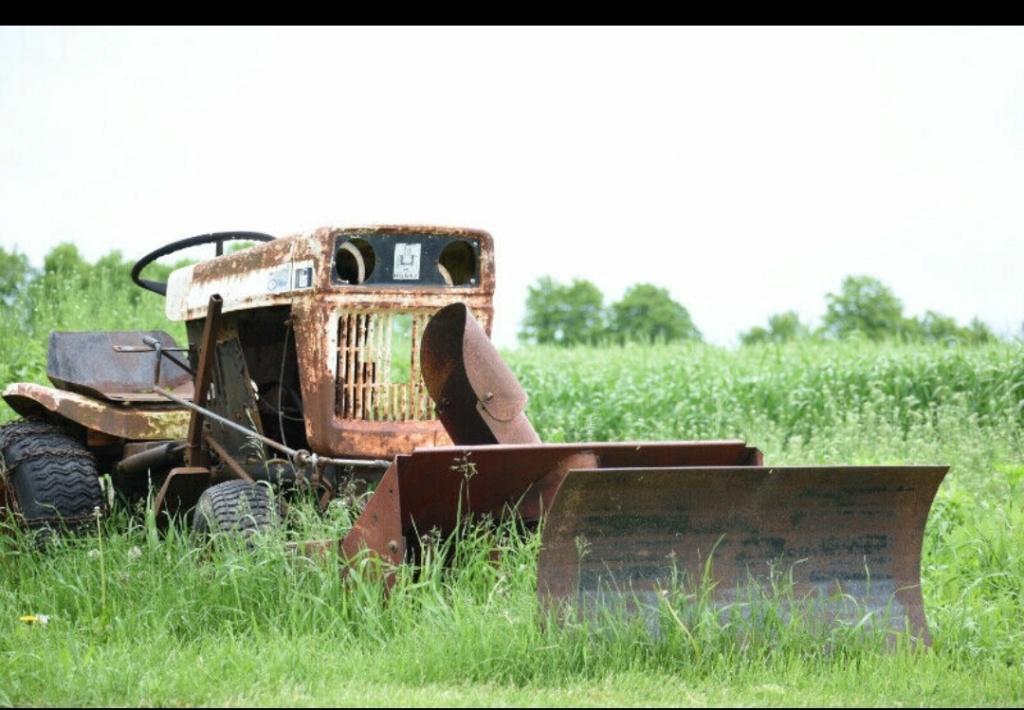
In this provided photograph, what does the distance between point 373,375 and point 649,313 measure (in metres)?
37.7

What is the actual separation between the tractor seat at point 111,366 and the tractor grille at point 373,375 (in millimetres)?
1709

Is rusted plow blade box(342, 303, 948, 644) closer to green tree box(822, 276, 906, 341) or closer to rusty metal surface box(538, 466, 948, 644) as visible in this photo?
rusty metal surface box(538, 466, 948, 644)

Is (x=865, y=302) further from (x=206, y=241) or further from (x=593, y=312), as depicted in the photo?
(x=206, y=241)

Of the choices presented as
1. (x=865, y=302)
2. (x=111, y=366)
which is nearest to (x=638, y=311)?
(x=865, y=302)

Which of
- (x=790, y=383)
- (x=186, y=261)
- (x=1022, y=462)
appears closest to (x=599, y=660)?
(x=1022, y=462)

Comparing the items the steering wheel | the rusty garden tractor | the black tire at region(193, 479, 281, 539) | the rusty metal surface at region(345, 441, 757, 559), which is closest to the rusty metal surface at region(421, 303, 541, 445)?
the rusty garden tractor

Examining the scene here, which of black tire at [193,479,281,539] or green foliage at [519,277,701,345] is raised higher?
green foliage at [519,277,701,345]

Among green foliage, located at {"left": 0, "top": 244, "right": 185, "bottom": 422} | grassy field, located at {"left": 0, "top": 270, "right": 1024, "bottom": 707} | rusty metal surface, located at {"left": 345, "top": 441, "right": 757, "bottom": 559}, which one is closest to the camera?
grassy field, located at {"left": 0, "top": 270, "right": 1024, "bottom": 707}

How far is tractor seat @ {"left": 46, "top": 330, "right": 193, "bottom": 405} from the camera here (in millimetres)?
6566

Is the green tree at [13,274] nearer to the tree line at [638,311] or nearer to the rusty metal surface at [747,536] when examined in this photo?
the rusty metal surface at [747,536]

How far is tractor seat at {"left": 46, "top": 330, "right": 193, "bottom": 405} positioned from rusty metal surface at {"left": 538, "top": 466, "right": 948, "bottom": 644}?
9.75 ft

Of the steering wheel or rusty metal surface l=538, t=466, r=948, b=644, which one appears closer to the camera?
rusty metal surface l=538, t=466, r=948, b=644

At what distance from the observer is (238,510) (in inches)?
193

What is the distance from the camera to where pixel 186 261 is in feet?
65.0
